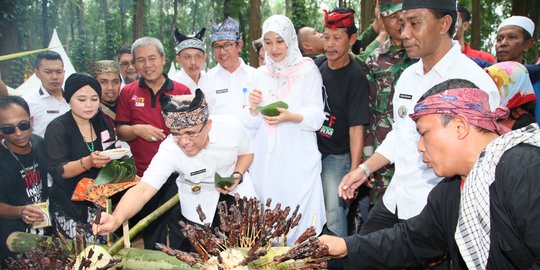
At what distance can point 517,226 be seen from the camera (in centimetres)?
161

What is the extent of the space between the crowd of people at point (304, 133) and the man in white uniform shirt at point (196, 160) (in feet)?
0.04

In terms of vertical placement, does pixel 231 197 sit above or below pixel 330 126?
below

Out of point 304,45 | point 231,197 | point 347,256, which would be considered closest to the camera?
point 347,256

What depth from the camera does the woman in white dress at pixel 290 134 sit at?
156 inches

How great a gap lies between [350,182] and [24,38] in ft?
16.4

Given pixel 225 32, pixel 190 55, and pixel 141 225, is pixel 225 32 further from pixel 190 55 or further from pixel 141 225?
pixel 141 225

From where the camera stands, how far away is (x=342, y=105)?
392 centimetres

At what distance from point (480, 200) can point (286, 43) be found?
2589 mm

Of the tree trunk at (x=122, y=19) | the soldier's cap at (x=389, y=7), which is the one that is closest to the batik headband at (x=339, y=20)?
the soldier's cap at (x=389, y=7)

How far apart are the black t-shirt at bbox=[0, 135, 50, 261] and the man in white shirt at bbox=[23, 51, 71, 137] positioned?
18.7 inches

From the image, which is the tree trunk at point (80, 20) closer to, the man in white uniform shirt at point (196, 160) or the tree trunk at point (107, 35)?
the tree trunk at point (107, 35)

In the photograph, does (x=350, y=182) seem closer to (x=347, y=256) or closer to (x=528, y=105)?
(x=347, y=256)

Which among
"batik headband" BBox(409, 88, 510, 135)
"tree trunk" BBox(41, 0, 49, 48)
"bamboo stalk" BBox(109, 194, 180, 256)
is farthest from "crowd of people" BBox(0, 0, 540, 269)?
"tree trunk" BBox(41, 0, 49, 48)

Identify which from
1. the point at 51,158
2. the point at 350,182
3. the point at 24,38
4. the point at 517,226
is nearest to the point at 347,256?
the point at 350,182
